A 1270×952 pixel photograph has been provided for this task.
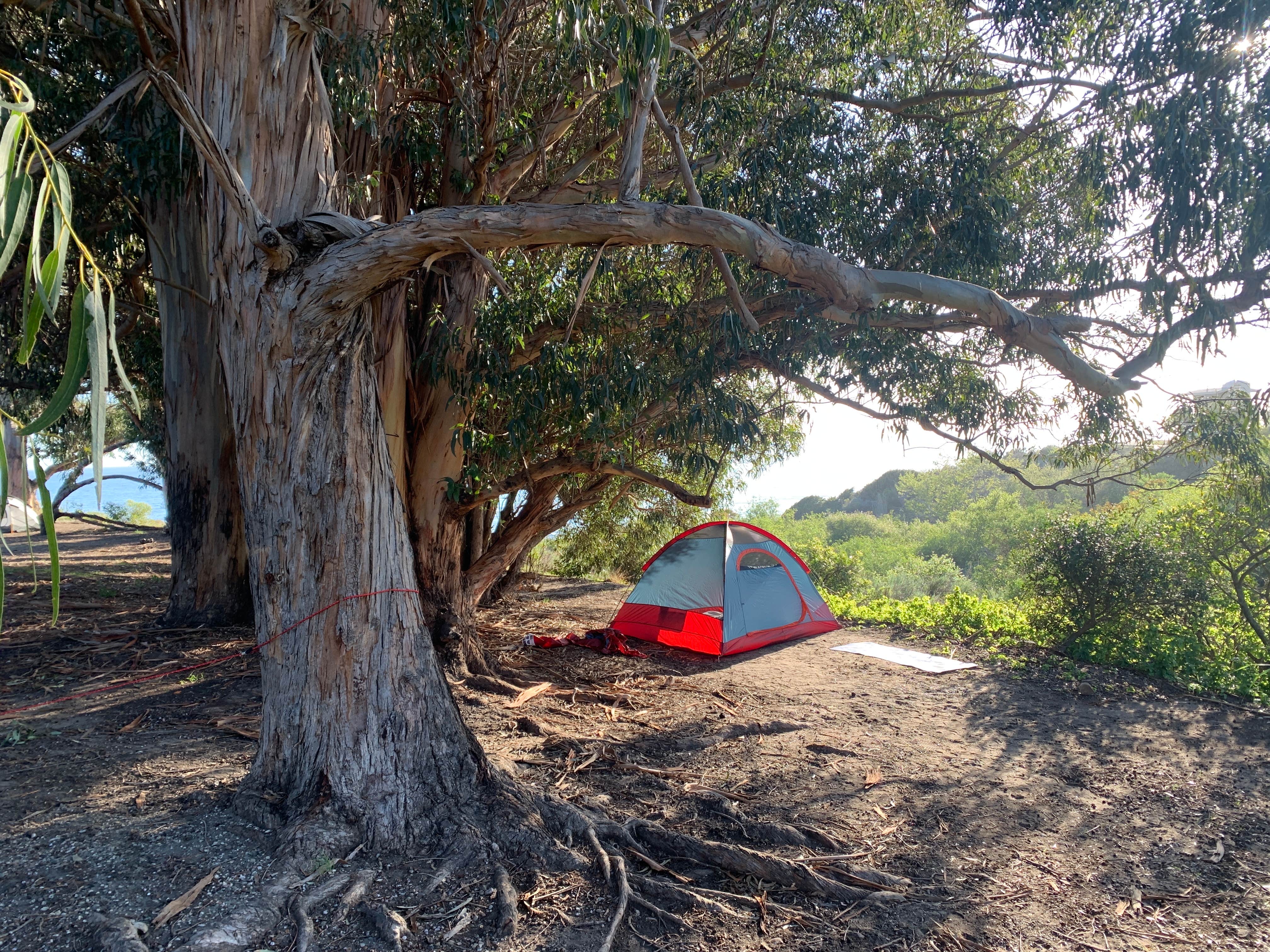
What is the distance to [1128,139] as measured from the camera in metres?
6.11

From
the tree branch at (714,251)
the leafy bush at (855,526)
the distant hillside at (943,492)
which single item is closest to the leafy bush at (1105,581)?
the tree branch at (714,251)

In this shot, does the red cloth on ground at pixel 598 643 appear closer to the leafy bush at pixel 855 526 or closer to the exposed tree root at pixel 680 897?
the exposed tree root at pixel 680 897

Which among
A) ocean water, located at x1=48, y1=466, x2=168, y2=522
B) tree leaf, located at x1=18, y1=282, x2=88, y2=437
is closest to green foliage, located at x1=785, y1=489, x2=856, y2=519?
ocean water, located at x1=48, y1=466, x2=168, y2=522

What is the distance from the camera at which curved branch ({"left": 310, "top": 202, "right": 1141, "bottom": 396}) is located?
348cm

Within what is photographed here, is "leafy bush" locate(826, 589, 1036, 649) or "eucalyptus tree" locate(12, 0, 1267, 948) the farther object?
"leafy bush" locate(826, 589, 1036, 649)

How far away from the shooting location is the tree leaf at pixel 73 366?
1718 mm

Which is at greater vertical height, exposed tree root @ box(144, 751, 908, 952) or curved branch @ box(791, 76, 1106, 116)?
curved branch @ box(791, 76, 1106, 116)

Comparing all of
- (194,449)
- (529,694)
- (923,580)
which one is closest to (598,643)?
(529,694)

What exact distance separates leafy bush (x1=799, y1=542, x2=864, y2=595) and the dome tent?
4.30m

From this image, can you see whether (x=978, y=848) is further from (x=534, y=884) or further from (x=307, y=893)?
(x=307, y=893)

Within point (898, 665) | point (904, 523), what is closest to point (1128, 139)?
point (898, 665)

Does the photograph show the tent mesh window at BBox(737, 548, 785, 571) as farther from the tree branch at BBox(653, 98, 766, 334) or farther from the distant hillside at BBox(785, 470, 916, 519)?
the distant hillside at BBox(785, 470, 916, 519)

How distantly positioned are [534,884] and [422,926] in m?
0.48

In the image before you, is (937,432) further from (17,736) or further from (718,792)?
(17,736)
